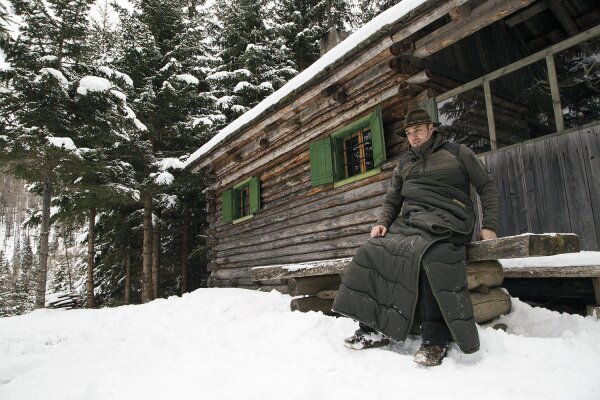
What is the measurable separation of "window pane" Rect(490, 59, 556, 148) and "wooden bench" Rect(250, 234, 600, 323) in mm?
1920

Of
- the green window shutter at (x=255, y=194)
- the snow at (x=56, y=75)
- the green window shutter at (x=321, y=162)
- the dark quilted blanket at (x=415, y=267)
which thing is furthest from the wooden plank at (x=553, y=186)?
the snow at (x=56, y=75)

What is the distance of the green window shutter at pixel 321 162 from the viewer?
6695mm

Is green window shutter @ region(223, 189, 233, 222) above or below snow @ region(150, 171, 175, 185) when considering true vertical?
below

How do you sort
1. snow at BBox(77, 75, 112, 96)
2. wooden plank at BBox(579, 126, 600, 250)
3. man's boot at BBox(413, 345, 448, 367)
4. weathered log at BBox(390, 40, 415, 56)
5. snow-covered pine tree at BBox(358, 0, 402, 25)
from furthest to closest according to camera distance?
1. snow-covered pine tree at BBox(358, 0, 402, 25)
2. snow at BBox(77, 75, 112, 96)
3. weathered log at BBox(390, 40, 415, 56)
4. wooden plank at BBox(579, 126, 600, 250)
5. man's boot at BBox(413, 345, 448, 367)

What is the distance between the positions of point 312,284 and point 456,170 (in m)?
2.10

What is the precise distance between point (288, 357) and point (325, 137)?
4.97 meters

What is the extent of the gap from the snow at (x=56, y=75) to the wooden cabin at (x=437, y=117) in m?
5.07

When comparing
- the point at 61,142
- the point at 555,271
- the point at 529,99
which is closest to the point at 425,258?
the point at 555,271

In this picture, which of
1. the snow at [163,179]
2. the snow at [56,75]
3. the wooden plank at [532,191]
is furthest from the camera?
the snow at [163,179]

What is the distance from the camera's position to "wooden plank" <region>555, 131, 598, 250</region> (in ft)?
12.1

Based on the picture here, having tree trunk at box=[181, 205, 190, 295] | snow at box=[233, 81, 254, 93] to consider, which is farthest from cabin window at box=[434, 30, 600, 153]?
tree trunk at box=[181, 205, 190, 295]

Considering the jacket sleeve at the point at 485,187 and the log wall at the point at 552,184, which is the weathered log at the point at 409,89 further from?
the jacket sleeve at the point at 485,187

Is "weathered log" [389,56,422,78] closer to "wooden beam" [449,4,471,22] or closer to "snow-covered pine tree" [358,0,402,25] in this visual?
"wooden beam" [449,4,471,22]

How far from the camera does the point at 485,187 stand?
2.82m
